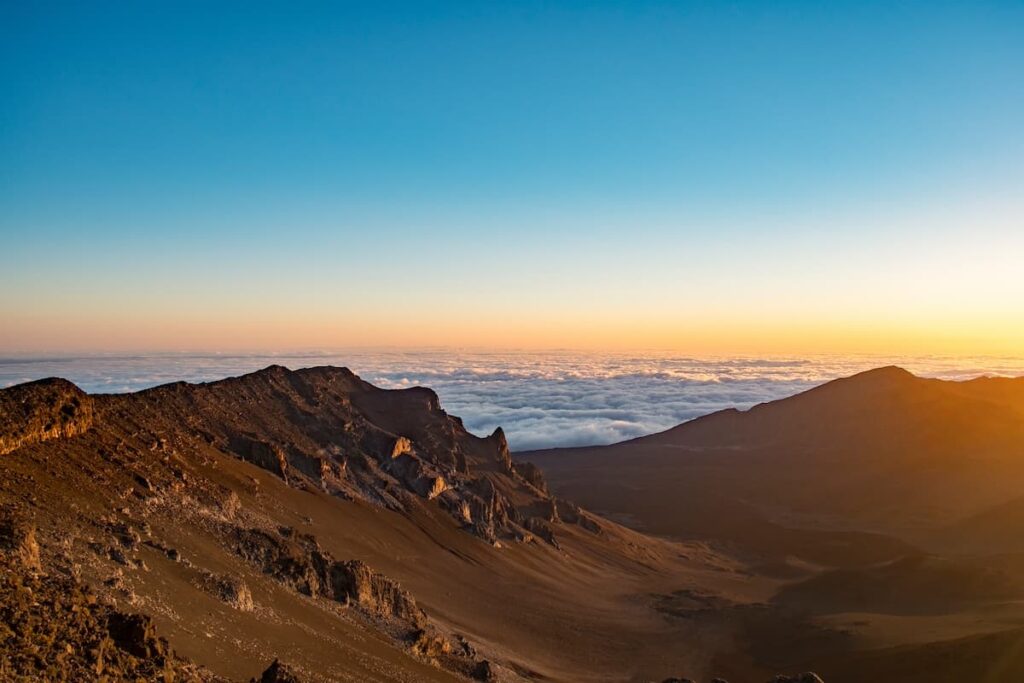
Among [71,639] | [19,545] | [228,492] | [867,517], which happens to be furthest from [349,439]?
[867,517]

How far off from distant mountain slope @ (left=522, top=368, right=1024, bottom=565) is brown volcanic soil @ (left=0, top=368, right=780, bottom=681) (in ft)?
80.0

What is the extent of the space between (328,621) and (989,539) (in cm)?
10627

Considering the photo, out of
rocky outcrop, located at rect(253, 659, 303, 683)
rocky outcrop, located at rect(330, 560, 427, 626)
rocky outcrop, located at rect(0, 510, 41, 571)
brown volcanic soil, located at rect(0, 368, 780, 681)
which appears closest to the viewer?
rocky outcrop, located at rect(0, 510, 41, 571)

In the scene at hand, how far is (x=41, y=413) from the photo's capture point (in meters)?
38.6

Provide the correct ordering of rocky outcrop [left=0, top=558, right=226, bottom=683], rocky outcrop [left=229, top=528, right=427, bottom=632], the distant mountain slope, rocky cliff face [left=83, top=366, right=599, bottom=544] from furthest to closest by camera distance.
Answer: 1. the distant mountain slope
2. rocky cliff face [left=83, top=366, right=599, bottom=544]
3. rocky outcrop [left=229, top=528, right=427, bottom=632]
4. rocky outcrop [left=0, top=558, right=226, bottom=683]

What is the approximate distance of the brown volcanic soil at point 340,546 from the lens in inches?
1206

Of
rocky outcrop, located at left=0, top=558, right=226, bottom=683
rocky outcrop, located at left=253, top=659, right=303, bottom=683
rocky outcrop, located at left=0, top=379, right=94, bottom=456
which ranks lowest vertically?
rocky outcrop, located at left=253, top=659, right=303, bottom=683

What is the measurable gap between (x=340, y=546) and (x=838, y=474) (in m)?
130

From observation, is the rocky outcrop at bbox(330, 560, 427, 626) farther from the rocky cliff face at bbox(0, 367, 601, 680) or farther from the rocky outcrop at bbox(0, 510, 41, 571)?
the rocky outcrop at bbox(0, 510, 41, 571)

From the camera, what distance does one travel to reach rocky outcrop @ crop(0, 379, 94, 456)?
35969mm

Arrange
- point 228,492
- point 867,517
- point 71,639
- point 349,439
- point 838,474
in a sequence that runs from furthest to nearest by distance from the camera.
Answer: point 838,474
point 867,517
point 349,439
point 228,492
point 71,639

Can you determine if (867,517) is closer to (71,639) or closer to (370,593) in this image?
(370,593)

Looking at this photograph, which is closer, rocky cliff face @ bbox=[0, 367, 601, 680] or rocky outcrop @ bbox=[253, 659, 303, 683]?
rocky outcrop @ bbox=[253, 659, 303, 683]

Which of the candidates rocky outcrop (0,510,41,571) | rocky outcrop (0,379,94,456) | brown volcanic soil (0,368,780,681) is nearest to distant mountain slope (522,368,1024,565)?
brown volcanic soil (0,368,780,681)
